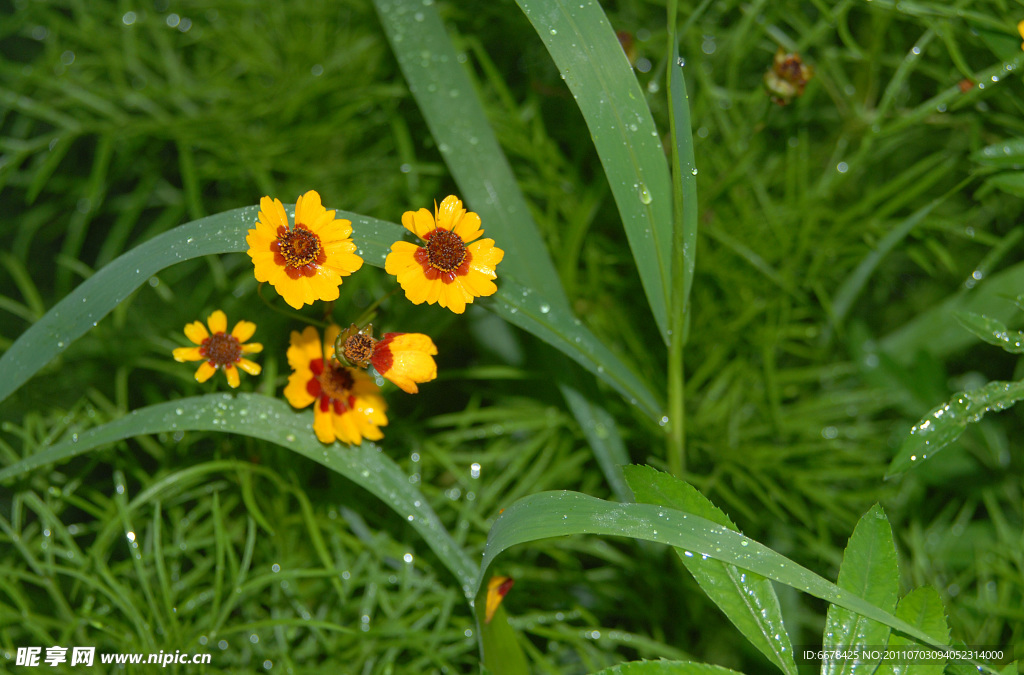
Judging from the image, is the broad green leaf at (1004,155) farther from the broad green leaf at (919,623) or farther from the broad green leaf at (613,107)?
the broad green leaf at (919,623)

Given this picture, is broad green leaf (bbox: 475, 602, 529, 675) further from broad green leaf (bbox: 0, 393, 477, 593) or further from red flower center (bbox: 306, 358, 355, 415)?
red flower center (bbox: 306, 358, 355, 415)

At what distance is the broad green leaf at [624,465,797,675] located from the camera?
1.97 ft

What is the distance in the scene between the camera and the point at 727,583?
0.62 metres

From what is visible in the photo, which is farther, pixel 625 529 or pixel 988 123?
pixel 988 123

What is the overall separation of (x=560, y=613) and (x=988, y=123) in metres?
0.88

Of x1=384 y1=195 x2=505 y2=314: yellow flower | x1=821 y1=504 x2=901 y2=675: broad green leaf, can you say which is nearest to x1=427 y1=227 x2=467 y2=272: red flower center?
x1=384 y1=195 x2=505 y2=314: yellow flower

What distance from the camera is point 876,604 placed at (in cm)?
60

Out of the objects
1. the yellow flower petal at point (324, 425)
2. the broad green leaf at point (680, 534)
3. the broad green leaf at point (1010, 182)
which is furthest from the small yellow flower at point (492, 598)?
the broad green leaf at point (1010, 182)

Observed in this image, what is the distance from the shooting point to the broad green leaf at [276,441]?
69 centimetres

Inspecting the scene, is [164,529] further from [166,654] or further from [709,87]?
[709,87]

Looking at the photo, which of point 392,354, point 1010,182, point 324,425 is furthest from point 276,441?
point 1010,182

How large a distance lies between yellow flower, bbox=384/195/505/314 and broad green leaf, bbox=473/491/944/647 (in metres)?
0.20

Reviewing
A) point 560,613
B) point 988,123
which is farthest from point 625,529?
point 988,123

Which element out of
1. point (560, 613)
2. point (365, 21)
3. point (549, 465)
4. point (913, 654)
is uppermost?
point (365, 21)
